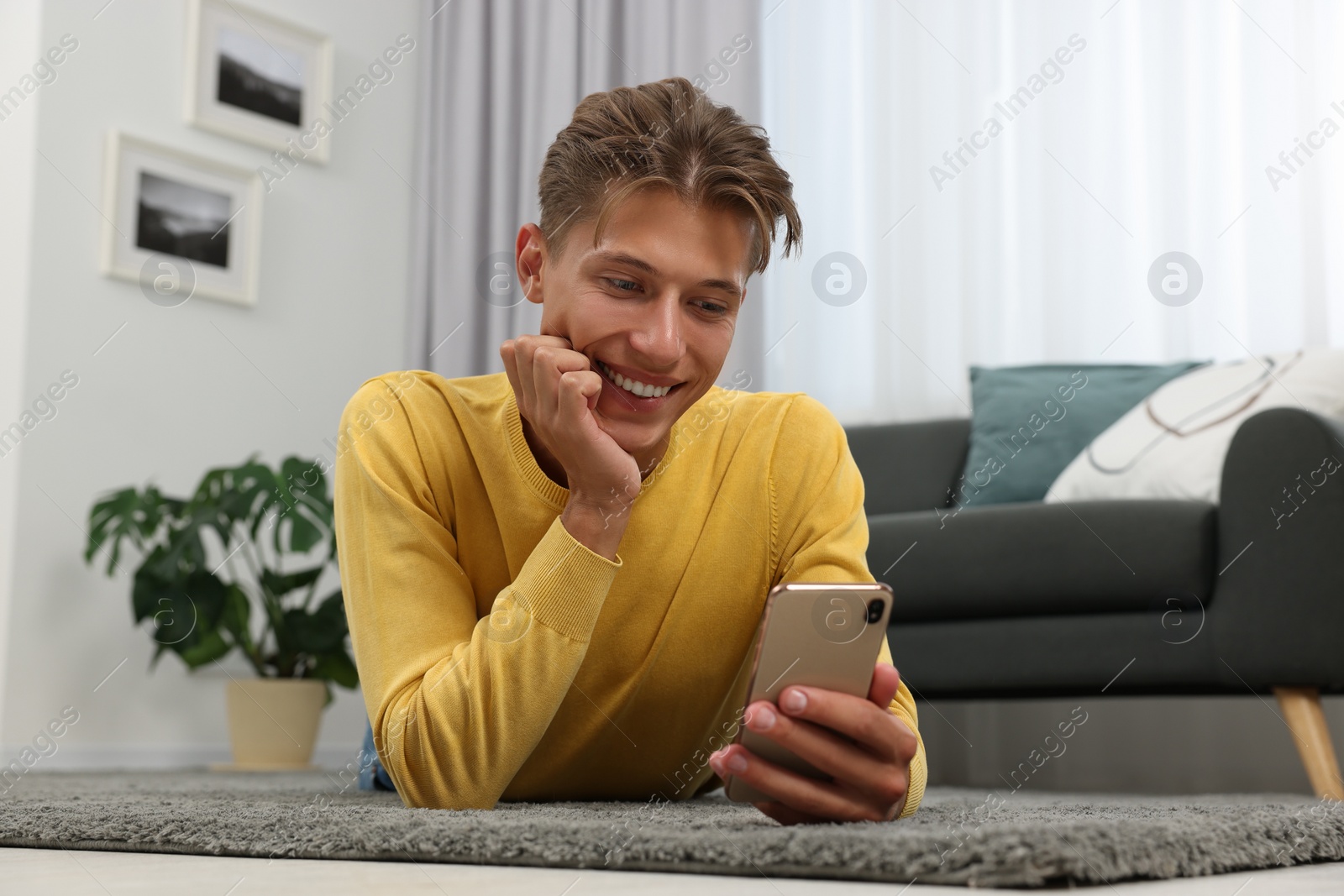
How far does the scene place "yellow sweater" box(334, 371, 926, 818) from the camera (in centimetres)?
99

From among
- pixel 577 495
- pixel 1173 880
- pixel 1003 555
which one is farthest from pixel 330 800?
pixel 1003 555

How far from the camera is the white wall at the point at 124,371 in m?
2.75

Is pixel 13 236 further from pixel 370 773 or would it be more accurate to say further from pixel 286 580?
pixel 370 773

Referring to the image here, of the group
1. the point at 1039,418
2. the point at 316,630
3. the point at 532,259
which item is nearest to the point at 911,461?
the point at 1039,418

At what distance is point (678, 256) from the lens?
103 centimetres

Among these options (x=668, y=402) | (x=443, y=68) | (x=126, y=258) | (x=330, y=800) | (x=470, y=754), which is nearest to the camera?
(x=470, y=754)

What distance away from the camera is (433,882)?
677 mm

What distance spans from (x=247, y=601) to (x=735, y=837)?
2258 millimetres

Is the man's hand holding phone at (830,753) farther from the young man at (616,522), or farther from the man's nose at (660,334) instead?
the man's nose at (660,334)

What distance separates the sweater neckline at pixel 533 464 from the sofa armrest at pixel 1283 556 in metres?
0.90

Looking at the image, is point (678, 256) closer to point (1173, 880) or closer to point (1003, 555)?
point (1173, 880)

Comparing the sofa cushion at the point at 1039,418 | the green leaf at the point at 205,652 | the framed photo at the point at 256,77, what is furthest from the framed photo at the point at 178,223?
the sofa cushion at the point at 1039,418

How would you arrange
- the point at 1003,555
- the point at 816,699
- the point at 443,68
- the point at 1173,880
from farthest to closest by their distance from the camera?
the point at 443,68
the point at 1003,555
the point at 816,699
the point at 1173,880

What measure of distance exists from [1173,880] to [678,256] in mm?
595
